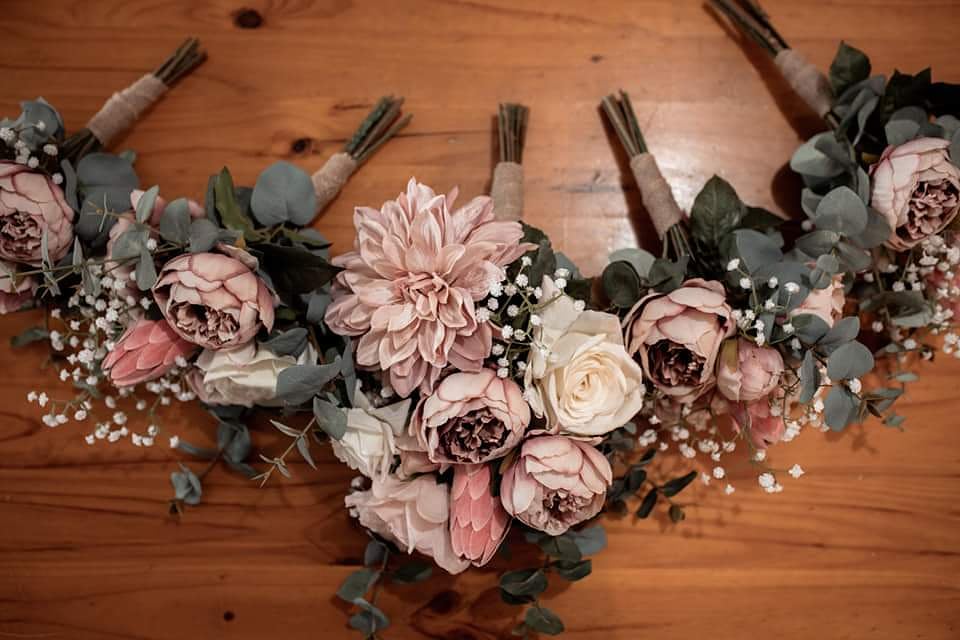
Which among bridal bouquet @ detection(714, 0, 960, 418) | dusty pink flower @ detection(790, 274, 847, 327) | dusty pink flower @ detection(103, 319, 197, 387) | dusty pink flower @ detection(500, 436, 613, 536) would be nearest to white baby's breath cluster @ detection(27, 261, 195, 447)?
dusty pink flower @ detection(103, 319, 197, 387)

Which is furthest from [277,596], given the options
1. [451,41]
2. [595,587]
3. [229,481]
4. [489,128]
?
[451,41]

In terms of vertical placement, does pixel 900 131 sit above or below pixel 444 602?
above

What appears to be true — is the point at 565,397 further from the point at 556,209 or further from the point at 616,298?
the point at 556,209

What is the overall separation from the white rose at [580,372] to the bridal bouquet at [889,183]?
0.34 meters

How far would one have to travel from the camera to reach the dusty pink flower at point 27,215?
927 millimetres

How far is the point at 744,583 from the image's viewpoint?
106 centimetres

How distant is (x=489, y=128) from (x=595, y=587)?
712 mm

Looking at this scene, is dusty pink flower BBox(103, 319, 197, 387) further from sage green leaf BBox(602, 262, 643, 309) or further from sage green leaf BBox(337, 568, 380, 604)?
sage green leaf BBox(602, 262, 643, 309)

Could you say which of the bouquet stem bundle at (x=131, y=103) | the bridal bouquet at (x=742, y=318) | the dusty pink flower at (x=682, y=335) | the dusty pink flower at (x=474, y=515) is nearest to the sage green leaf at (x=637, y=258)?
the bridal bouquet at (x=742, y=318)

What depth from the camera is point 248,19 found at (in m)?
1.13

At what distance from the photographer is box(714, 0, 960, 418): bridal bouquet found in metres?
0.93

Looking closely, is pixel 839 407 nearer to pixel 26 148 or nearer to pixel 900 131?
pixel 900 131

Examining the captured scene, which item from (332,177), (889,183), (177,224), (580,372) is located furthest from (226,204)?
(889,183)

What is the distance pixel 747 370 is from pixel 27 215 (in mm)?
930
